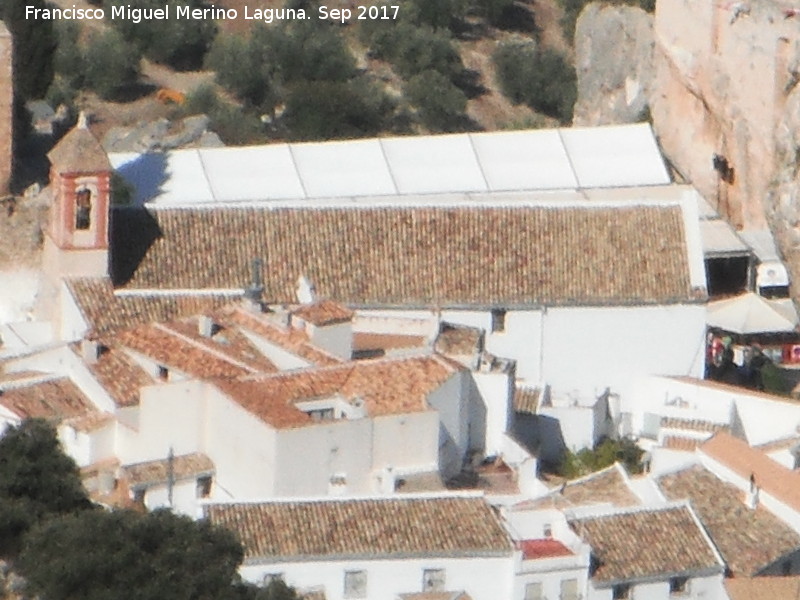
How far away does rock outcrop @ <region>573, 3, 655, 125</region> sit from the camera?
188 ft

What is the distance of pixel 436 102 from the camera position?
69.7 m

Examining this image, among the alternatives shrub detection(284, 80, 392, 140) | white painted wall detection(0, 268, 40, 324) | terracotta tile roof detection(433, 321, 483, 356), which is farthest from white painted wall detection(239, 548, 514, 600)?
shrub detection(284, 80, 392, 140)

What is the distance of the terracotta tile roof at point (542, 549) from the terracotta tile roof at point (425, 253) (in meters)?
7.17

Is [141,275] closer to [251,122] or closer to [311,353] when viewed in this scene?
[311,353]

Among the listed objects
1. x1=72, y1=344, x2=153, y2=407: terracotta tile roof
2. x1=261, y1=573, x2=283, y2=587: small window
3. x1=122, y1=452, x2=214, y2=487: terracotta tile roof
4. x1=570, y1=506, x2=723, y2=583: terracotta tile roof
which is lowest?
x1=261, y1=573, x2=283, y2=587: small window

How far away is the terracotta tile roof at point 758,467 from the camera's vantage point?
40.4m

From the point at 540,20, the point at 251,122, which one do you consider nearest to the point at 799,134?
the point at 251,122

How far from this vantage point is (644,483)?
132ft

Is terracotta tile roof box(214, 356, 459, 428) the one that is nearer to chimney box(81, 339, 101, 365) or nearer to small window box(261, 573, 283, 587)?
chimney box(81, 339, 101, 365)

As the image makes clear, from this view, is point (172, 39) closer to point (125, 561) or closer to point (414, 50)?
point (414, 50)

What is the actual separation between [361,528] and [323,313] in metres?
6.17

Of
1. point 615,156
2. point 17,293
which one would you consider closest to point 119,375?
point 17,293

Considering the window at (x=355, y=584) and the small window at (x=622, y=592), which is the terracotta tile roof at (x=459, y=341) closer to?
the small window at (x=622, y=592)

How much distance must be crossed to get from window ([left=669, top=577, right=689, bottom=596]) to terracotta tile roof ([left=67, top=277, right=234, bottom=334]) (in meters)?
9.41
